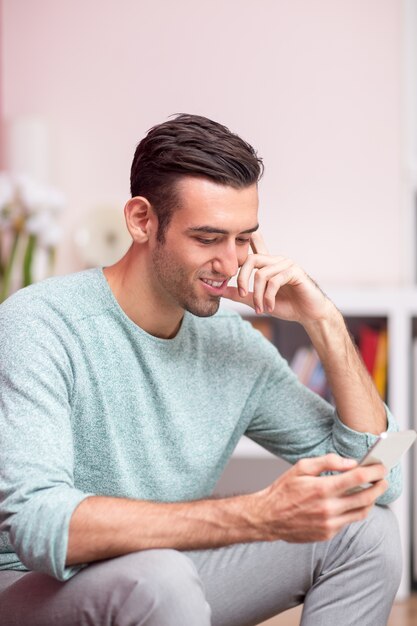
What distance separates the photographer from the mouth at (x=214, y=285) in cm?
162

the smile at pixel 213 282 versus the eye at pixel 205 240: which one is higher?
the eye at pixel 205 240

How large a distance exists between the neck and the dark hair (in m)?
0.07

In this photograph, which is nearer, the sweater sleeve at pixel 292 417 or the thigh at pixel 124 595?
the thigh at pixel 124 595

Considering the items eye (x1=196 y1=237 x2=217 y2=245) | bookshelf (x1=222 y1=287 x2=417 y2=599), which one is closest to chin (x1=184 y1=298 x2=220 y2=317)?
eye (x1=196 y1=237 x2=217 y2=245)

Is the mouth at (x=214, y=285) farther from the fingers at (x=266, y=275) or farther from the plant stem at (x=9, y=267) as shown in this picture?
the plant stem at (x=9, y=267)

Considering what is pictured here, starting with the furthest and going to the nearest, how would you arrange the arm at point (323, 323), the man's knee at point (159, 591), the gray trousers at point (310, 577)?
the arm at point (323, 323) → the gray trousers at point (310, 577) → the man's knee at point (159, 591)

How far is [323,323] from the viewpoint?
173 centimetres

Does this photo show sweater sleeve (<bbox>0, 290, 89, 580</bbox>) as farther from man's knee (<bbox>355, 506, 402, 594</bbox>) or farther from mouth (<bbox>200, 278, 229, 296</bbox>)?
man's knee (<bbox>355, 506, 402, 594</bbox>)

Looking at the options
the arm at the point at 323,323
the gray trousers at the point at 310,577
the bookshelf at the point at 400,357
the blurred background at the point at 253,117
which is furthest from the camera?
the blurred background at the point at 253,117

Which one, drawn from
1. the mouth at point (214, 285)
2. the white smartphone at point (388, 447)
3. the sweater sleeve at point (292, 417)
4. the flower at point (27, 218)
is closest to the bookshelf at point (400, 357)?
the flower at point (27, 218)

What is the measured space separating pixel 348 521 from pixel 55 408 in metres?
0.45

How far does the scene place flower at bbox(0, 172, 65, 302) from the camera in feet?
9.34

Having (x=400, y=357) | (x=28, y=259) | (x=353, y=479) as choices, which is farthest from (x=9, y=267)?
(x=353, y=479)

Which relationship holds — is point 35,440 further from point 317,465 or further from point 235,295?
point 235,295
